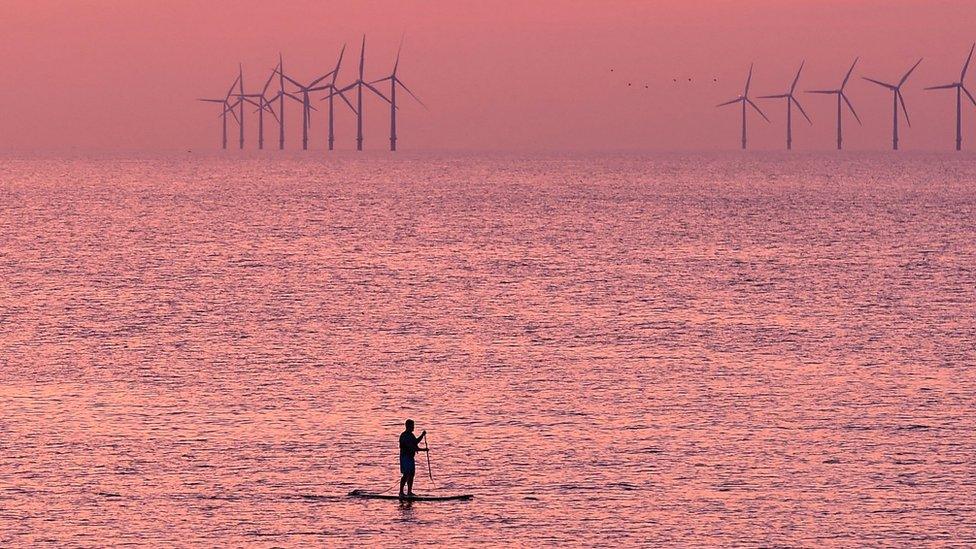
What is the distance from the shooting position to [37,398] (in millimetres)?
69250

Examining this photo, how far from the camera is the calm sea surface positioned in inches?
1937

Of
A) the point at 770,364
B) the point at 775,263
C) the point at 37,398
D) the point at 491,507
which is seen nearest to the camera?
the point at 491,507

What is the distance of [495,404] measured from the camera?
68.8 m

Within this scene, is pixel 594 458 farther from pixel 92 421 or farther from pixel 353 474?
pixel 92 421

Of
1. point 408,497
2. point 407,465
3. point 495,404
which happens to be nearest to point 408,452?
point 407,465

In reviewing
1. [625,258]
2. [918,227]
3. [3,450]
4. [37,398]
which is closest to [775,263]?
[625,258]

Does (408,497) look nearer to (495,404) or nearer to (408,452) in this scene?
(408,452)

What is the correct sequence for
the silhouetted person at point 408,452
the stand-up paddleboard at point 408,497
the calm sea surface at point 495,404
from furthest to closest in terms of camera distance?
the stand-up paddleboard at point 408,497 < the silhouetted person at point 408,452 < the calm sea surface at point 495,404

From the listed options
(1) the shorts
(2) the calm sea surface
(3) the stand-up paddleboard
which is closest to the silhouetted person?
(1) the shorts

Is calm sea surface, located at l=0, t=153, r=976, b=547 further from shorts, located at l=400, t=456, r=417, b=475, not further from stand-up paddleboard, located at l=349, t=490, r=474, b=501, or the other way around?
shorts, located at l=400, t=456, r=417, b=475

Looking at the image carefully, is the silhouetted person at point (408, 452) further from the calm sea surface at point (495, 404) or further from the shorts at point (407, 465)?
the calm sea surface at point (495, 404)

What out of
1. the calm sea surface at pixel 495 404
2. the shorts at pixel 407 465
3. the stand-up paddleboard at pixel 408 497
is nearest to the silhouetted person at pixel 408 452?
the shorts at pixel 407 465

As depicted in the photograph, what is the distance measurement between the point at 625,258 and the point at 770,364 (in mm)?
68468

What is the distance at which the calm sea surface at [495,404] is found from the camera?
161ft
